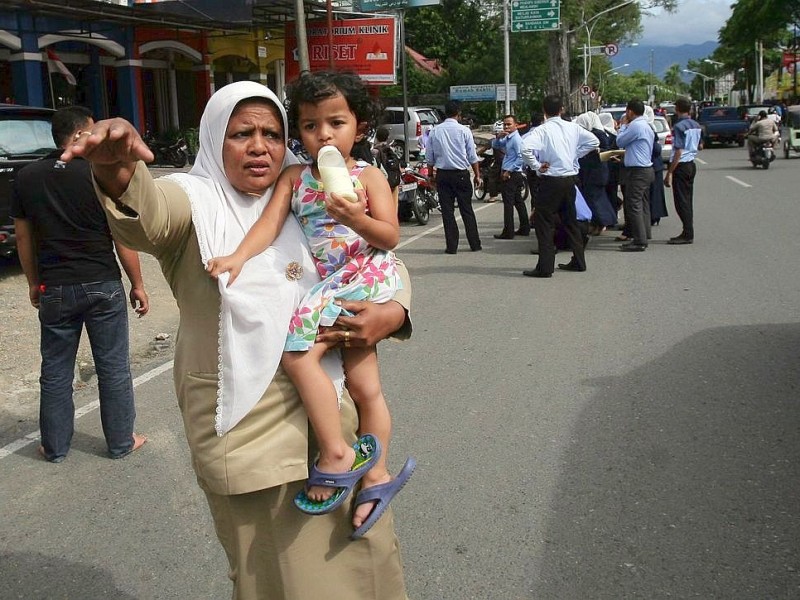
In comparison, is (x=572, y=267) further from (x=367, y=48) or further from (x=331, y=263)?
(x=367, y=48)

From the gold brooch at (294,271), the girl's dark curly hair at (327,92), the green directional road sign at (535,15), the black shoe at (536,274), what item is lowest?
the black shoe at (536,274)

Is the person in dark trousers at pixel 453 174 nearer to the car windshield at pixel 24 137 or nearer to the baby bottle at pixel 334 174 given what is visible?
the car windshield at pixel 24 137

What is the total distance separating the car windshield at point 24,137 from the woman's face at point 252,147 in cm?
794

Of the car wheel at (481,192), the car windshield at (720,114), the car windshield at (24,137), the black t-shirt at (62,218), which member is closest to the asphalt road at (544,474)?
the black t-shirt at (62,218)

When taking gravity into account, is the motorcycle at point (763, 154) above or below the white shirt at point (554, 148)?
below

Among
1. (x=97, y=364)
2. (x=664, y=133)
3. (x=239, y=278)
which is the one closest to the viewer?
(x=239, y=278)

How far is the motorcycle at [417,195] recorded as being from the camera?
14.1 m

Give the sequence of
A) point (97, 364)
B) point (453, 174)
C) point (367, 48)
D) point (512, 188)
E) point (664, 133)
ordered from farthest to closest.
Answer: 1. point (664, 133)
2. point (367, 48)
3. point (512, 188)
4. point (453, 174)
5. point (97, 364)

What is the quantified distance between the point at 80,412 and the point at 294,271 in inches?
149

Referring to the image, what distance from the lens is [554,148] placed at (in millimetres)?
9352

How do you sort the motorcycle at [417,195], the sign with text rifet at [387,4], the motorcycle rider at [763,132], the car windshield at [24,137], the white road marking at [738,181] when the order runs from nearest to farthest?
the car windshield at [24,137] → the motorcycle at [417,195] → the white road marking at [738,181] → the sign with text rifet at [387,4] → the motorcycle rider at [763,132]

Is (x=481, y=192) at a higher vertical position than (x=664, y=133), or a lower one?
lower

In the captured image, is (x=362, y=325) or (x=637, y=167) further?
(x=637, y=167)

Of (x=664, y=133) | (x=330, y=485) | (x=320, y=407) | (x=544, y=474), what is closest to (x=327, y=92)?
(x=320, y=407)
